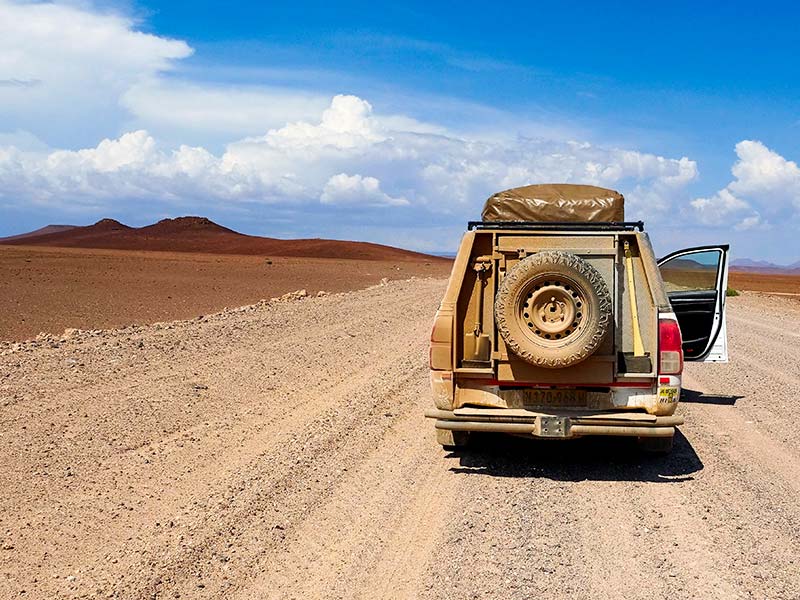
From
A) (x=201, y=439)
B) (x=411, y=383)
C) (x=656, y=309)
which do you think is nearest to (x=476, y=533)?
(x=656, y=309)

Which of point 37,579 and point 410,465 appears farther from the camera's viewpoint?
point 410,465

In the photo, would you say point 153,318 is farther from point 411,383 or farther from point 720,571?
point 720,571

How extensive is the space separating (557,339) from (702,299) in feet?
14.2

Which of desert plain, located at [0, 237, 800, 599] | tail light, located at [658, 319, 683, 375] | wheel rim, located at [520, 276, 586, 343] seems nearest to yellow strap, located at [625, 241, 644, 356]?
tail light, located at [658, 319, 683, 375]

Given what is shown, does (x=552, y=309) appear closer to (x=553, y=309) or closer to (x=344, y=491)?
(x=553, y=309)

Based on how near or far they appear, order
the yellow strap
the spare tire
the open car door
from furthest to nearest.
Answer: the open car door
the yellow strap
the spare tire

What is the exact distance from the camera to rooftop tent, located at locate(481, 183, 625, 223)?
985cm

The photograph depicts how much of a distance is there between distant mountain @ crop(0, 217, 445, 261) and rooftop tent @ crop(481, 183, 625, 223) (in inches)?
3850

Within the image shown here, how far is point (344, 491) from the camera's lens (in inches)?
261

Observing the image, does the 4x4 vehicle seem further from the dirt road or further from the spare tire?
the dirt road

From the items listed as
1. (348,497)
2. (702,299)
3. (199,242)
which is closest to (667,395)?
(348,497)

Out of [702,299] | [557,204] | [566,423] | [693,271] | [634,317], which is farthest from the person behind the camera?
[693,271]

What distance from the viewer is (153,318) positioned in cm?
2320

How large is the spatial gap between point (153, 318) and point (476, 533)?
62.1 feet
